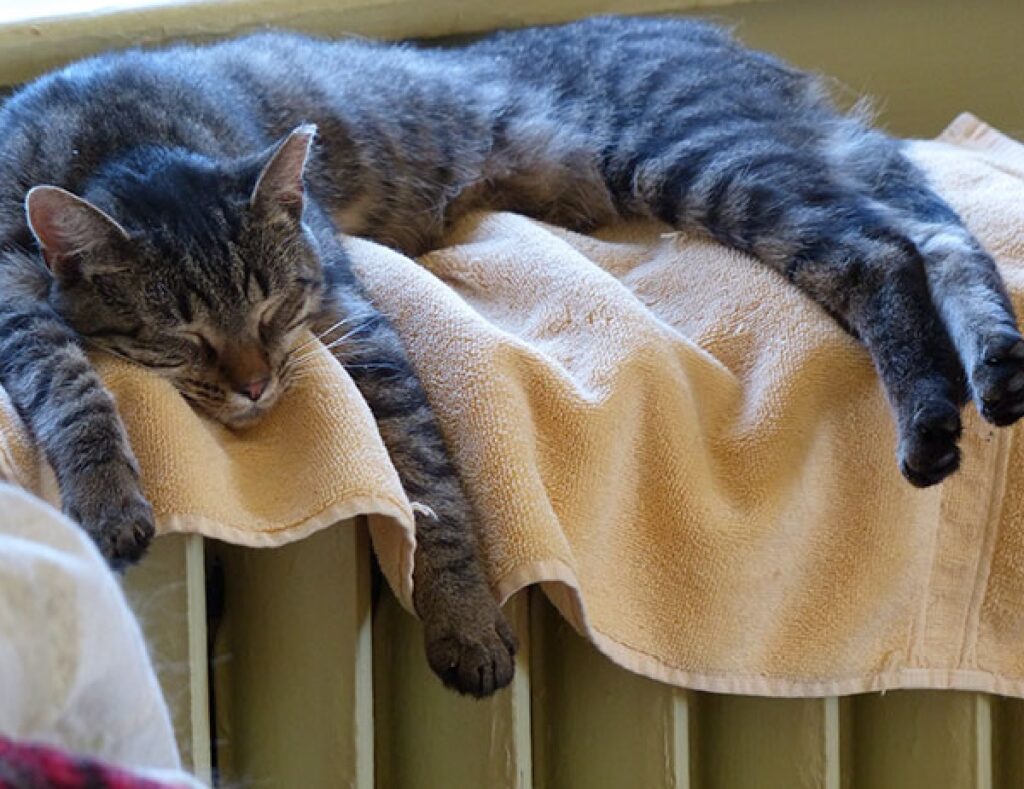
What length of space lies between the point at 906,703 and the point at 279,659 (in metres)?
0.53

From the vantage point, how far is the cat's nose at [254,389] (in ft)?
3.39

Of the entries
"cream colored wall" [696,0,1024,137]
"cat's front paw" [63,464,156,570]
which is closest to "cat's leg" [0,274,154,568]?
"cat's front paw" [63,464,156,570]

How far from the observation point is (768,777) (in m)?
1.17

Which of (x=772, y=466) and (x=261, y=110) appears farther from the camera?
(x=261, y=110)

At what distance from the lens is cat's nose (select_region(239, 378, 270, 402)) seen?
1032 mm

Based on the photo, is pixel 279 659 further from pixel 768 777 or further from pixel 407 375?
pixel 768 777

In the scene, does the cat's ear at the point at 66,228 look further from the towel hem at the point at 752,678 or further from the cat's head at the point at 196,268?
the towel hem at the point at 752,678

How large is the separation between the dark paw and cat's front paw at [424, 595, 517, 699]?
397 mm

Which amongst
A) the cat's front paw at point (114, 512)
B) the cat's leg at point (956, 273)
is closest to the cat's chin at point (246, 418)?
the cat's front paw at point (114, 512)

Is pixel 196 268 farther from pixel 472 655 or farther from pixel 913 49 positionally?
pixel 913 49

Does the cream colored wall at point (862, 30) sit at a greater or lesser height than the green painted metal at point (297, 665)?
greater

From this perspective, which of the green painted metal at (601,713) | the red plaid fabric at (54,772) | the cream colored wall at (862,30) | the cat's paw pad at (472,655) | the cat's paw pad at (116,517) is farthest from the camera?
the cream colored wall at (862,30)

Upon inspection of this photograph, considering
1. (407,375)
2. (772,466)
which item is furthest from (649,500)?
(407,375)

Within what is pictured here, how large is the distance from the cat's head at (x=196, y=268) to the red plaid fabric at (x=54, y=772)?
52 cm
